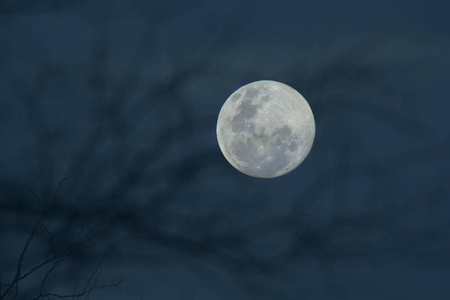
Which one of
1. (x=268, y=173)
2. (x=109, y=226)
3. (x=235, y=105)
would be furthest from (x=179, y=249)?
(x=235, y=105)

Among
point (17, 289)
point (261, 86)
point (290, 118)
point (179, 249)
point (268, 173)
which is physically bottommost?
point (17, 289)

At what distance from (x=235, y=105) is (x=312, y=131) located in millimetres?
927

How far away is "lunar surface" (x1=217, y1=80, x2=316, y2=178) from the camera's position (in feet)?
16.5

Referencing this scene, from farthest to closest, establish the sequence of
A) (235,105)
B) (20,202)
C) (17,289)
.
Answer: (235,105), (20,202), (17,289)

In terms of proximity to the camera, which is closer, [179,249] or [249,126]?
[249,126]

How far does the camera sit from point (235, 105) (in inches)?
205

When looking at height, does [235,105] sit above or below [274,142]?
above

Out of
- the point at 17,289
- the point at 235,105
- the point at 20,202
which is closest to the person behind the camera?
the point at 17,289

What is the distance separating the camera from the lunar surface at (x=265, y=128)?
198 inches

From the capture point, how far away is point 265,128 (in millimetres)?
4988

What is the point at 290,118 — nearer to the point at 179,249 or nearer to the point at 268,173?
the point at 268,173

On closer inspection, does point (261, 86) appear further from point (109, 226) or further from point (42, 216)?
point (42, 216)

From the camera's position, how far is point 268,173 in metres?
5.26

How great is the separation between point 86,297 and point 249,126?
2404 millimetres
